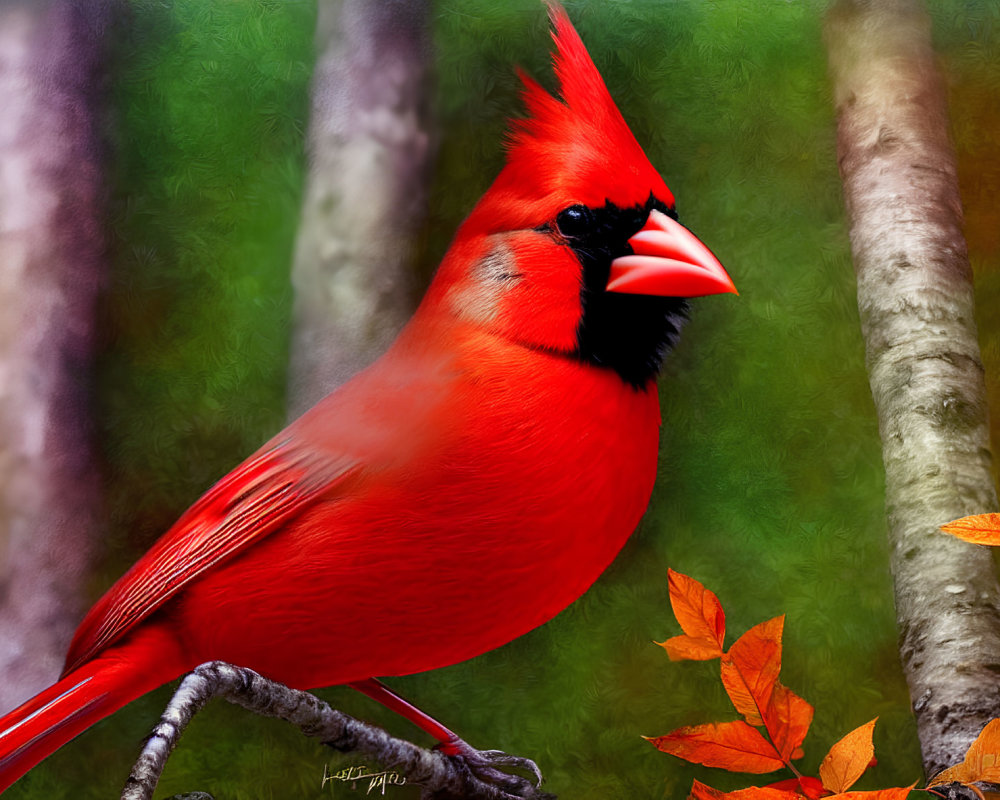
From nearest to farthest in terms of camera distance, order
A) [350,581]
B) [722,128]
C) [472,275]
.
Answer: [350,581], [472,275], [722,128]

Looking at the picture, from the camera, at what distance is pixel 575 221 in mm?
1261

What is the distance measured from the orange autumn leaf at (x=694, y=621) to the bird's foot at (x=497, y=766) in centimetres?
25

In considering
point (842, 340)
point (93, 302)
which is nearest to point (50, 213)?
point (93, 302)

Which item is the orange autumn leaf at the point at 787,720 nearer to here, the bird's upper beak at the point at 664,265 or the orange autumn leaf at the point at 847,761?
the orange autumn leaf at the point at 847,761

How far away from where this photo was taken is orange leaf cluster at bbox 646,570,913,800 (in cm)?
107

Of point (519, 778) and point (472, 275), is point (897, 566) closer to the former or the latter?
point (519, 778)

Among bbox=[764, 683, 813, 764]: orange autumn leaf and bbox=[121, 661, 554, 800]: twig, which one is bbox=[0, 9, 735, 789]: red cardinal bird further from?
bbox=[764, 683, 813, 764]: orange autumn leaf

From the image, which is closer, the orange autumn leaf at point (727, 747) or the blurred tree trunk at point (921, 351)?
the orange autumn leaf at point (727, 747)

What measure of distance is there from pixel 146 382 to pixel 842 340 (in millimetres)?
985

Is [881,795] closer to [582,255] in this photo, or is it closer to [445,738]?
[445,738]

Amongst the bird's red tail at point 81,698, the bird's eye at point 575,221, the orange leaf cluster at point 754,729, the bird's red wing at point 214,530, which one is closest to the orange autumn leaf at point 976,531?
the orange leaf cluster at point 754,729

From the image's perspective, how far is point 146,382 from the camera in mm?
1310

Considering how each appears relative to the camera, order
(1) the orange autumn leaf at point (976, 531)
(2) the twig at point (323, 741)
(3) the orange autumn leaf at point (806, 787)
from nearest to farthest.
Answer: (2) the twig at point (323, 741), (1) the orange autumn leaf at point (976, 531), (3) the orange autumn leaf at point (806, 787)
